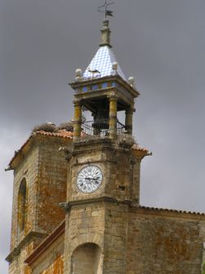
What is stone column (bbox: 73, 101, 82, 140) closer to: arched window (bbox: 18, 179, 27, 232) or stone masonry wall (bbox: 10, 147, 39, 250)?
stone masonry wall (bbox: 10, 147, 39, 250)

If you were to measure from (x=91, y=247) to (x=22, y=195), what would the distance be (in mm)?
14668

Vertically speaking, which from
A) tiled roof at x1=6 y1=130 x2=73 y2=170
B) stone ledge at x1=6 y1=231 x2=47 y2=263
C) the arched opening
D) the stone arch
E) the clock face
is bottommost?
the arched opening

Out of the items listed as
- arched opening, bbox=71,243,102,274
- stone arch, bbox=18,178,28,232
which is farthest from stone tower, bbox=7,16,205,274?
stone arch, bbox=18,178,28,232

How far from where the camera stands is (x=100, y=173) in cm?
4844

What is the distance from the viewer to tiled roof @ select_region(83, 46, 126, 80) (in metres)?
50.1

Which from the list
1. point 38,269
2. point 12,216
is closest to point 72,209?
point 38,269

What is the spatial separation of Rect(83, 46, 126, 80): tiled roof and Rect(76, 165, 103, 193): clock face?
12.6 ft

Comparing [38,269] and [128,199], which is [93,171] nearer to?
[128,199]

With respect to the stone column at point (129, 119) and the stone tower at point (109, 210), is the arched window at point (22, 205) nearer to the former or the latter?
the stone tower at point (109, 210)

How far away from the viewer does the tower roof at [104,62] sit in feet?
164

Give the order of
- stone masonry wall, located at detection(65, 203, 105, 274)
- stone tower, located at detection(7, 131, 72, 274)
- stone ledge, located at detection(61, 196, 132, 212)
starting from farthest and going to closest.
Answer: stone tower, located at detection(7, 131, 72, 274)
stone ledge, located at detection(61, 196, 132, 212)
stone masonry wall, located at detection(65, 203, 105, 274)

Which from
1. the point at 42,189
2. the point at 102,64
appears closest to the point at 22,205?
the point at 42,189

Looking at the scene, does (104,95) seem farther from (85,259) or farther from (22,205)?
(22,205)

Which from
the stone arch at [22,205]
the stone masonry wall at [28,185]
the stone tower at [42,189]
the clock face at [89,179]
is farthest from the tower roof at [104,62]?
the stone arch at [22,205]
